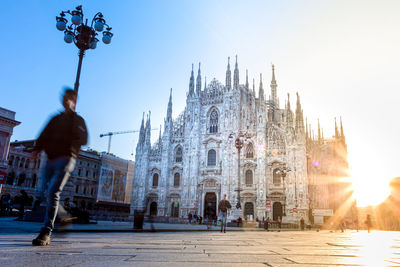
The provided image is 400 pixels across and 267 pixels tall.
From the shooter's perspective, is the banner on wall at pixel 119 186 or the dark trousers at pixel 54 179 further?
the banner on wall at pixel 119 186

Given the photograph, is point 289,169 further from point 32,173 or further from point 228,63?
point 32,173

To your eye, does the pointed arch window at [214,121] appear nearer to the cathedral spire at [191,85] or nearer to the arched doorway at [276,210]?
the cathedral spire at [191,85]

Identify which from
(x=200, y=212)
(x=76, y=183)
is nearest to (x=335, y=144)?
(x=200, y=212)

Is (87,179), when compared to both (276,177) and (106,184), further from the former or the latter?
(276,177)

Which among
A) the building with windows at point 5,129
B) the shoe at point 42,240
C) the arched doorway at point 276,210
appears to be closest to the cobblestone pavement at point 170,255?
the shoe at point 42,240

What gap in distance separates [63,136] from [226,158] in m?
32.9

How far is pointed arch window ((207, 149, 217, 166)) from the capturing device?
37844 mm

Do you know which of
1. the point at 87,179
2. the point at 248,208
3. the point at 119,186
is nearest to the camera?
the point at 248,208

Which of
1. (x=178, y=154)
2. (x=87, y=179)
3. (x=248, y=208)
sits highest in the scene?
(x=178, y=154)

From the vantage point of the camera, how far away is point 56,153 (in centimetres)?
352

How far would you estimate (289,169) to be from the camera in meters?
31.5

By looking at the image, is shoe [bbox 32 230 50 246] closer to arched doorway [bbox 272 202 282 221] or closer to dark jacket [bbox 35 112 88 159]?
dark jacket [bbox 35 112 88 159]

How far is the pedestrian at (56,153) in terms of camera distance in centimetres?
349

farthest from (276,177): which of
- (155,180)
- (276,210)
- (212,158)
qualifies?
(155,180)
